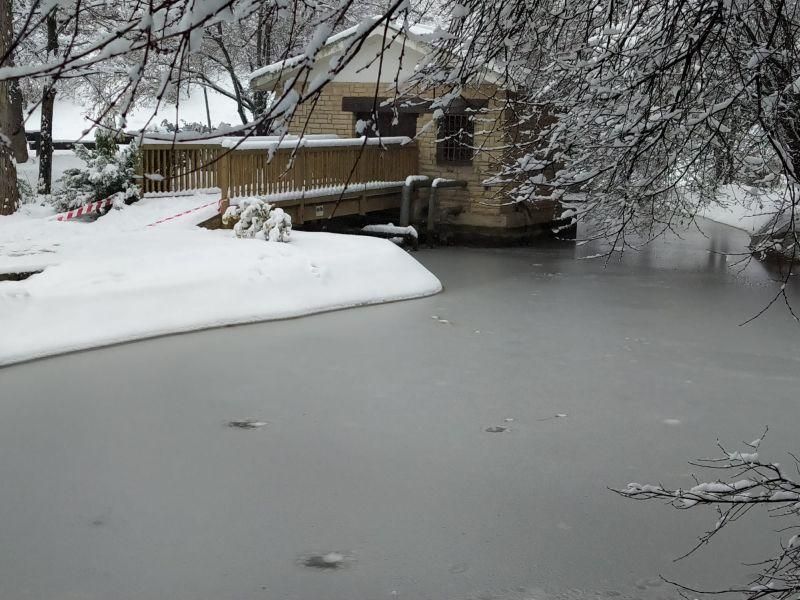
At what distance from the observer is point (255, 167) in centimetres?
1680

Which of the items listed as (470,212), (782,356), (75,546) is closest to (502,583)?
(75,546)

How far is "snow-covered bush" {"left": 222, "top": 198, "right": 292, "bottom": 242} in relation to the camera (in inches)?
595

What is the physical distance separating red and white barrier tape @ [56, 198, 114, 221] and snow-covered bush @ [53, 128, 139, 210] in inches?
7.6

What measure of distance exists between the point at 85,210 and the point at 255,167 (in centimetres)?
300

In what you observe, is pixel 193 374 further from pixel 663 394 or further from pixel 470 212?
pixel 470 212

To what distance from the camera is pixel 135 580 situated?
5566mm

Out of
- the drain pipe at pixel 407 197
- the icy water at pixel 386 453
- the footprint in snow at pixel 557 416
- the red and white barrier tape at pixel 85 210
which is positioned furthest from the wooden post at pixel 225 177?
the footprint in snow at pixel 557 416

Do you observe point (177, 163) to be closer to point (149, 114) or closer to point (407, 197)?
point (407, 197)

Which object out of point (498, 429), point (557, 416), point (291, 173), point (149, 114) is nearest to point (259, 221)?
point (291, 173)

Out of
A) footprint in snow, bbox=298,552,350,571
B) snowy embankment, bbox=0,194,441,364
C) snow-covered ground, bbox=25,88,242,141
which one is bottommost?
footprint in snow, bbox=298,552,350,571

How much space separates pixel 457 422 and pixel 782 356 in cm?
504

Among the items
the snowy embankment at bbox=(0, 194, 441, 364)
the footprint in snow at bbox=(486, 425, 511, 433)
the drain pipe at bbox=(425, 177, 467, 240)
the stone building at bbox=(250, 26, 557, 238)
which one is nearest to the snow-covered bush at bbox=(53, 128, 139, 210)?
the snowy embankment at bbox=(0, 194, 441, 364)

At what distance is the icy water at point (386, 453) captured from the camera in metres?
5.79

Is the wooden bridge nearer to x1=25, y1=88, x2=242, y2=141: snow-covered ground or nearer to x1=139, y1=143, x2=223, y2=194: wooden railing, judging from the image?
x1=139, y1=143, x2=223, y2=194: wooden railing
